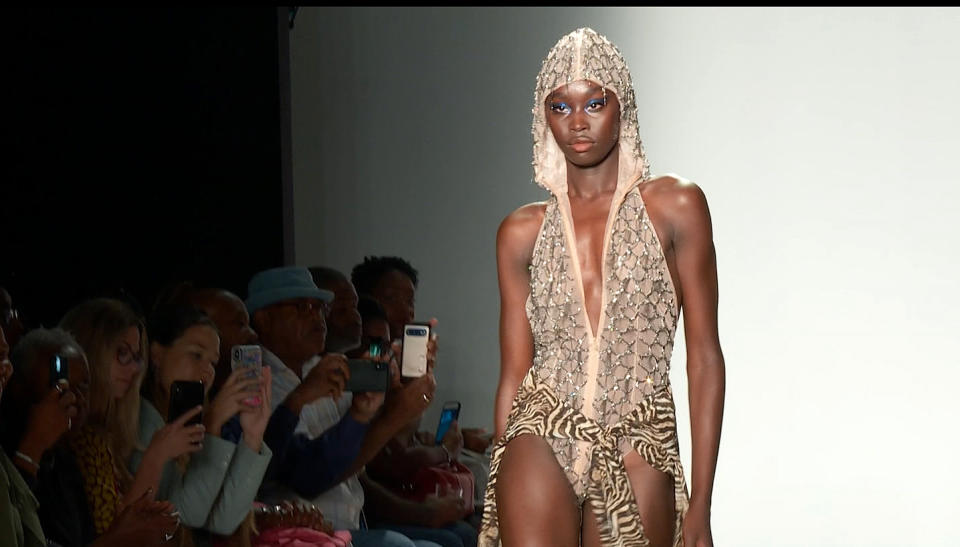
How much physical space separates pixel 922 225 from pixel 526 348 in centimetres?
394

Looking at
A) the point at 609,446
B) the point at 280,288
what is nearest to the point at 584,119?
the point at 609,446

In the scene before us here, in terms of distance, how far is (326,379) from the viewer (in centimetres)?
442

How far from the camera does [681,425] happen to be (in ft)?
21.1

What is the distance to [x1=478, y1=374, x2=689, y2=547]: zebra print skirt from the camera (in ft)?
9.61

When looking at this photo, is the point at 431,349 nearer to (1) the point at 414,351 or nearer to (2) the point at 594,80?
(1) the point at 414,351

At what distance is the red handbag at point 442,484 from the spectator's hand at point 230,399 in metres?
1.01

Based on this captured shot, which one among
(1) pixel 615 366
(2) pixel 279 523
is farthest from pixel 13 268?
(1) pixel 615 366

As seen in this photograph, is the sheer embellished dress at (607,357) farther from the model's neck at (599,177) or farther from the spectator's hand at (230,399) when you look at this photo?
the spectator's hand at (230,399)

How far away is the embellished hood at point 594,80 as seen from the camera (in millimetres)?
3053

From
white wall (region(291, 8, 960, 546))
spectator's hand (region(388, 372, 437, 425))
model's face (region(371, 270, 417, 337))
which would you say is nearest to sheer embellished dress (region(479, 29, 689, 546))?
spectator's hand (region(388, 372, 437, 425))

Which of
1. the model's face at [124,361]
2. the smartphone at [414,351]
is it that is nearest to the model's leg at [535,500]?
the model's face at [124,361]

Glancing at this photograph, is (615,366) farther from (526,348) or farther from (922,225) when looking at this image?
(922,225)

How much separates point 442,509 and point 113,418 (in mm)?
1611

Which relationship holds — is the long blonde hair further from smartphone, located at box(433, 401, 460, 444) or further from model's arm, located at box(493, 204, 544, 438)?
smartphone, located at box(433, 401, 460, 444)
